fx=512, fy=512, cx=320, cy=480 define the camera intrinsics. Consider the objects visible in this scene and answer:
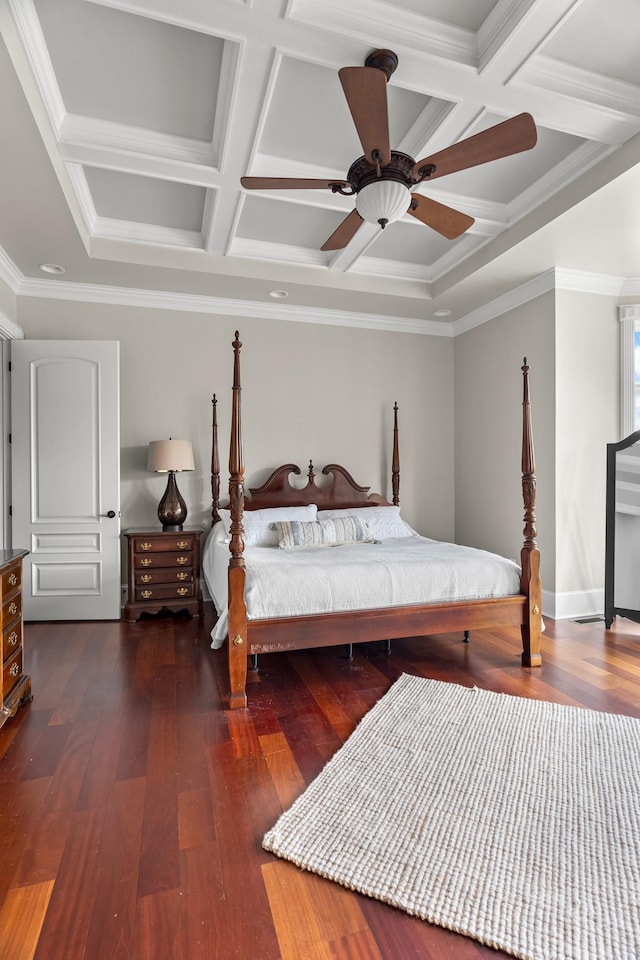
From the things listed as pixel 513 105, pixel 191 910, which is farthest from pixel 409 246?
pixel 191 910

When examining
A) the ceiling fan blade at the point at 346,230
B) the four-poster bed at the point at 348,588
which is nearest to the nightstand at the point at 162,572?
the four-poster bed at the point at 348,588

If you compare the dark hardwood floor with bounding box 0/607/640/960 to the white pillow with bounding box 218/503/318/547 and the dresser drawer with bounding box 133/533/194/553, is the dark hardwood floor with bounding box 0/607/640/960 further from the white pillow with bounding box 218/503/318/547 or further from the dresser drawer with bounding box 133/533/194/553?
the white pillow with bounding box 218/503/318/547

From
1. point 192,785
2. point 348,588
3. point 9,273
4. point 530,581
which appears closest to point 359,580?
point 348,588

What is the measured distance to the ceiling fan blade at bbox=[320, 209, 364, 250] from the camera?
8.48 feet

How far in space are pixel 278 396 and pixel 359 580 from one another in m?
2.56

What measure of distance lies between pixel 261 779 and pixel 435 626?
1.42 meters

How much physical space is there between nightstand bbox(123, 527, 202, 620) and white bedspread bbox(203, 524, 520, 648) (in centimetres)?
80

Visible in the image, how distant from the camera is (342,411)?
5.19 metres

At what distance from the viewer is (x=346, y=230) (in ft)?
9.07

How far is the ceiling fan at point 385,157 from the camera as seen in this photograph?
1.83 meters

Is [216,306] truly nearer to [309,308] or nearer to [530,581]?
[309,308]

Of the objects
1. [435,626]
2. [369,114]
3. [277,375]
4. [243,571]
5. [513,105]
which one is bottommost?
[435,626]

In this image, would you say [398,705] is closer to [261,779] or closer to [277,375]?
[261,779]

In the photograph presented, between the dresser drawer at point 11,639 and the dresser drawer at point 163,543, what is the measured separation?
4.99 feet
